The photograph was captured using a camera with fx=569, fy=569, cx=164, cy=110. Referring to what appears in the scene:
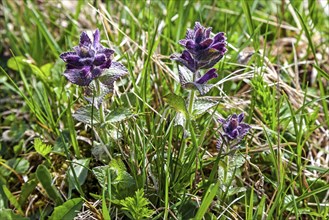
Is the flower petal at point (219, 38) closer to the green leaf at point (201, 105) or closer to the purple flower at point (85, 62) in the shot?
the green leaf at point (201, 105)

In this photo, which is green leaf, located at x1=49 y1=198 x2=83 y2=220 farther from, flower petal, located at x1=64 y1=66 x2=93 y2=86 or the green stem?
flower petal, located at x1=64 y1=66 x2=93 y2=86

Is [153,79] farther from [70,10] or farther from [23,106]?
[70,10]

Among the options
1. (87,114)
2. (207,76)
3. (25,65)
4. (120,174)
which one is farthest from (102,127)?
(25,65)

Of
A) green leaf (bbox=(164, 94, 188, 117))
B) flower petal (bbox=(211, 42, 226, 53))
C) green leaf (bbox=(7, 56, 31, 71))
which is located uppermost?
flower petal (bbox=(211, 42, 226, 53))

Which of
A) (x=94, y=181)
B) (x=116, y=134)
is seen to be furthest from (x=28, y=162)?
A: (x=116, y=134)

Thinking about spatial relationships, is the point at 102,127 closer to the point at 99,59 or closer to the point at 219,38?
the point at 99,59

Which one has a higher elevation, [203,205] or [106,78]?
[106,78]

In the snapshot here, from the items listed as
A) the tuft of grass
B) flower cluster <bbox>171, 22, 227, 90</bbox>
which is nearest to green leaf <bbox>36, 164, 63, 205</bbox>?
the tuft of grass
